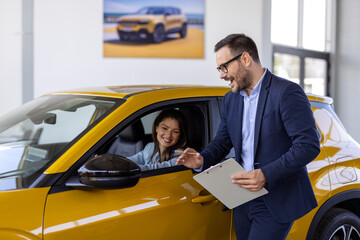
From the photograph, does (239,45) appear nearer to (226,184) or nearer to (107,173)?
(226,184)

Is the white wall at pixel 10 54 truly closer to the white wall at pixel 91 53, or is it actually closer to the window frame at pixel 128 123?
the white wall at pixel 91 53

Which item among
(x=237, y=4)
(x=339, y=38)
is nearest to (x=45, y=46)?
(x=237, y=4)

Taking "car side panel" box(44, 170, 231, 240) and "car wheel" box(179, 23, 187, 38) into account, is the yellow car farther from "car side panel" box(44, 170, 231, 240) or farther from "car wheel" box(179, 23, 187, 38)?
"car wheel" box(179, 23, 187, 38)

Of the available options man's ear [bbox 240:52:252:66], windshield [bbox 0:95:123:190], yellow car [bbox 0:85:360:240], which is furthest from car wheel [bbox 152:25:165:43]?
man's ear [bbox 240:52:252:66]

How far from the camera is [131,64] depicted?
675 cm

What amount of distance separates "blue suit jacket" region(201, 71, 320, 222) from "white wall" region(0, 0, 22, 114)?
5228mm

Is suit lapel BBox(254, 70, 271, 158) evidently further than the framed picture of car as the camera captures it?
No

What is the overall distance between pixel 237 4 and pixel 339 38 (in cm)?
315

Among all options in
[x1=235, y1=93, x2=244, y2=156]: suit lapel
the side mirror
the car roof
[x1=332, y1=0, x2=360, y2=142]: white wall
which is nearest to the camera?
the side mirror

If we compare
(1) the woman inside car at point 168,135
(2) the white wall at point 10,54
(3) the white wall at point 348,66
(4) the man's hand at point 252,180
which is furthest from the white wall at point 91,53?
(4) the man's hand at point 252,180

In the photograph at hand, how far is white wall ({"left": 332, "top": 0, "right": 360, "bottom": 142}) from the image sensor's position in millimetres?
8586

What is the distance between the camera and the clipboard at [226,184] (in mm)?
1670

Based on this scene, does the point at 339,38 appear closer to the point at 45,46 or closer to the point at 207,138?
the point at 45,46

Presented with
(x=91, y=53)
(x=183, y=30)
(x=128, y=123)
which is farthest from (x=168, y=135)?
(x=183, y=30)
